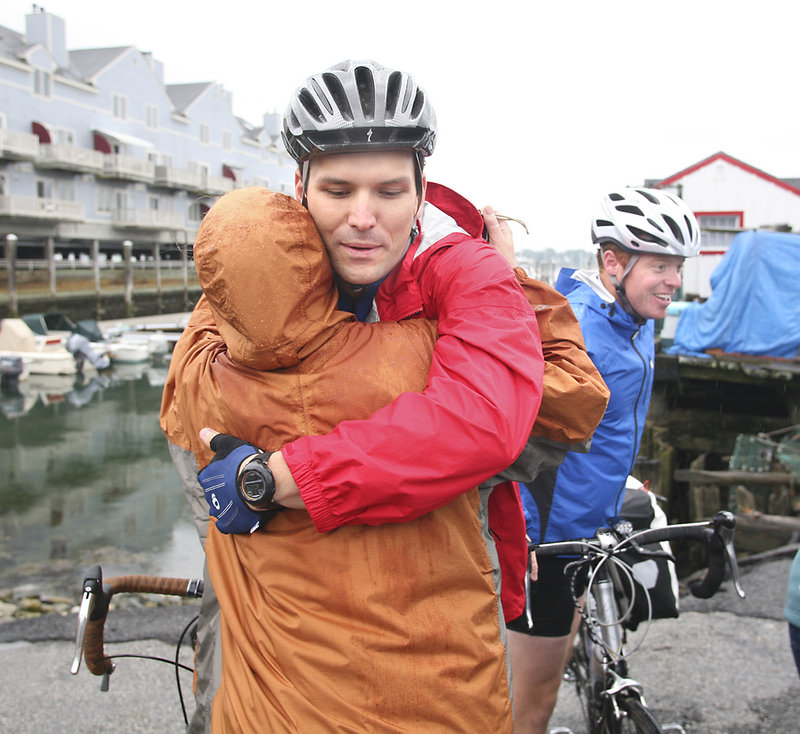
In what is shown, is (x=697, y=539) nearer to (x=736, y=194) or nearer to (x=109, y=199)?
(x=736, y=194)

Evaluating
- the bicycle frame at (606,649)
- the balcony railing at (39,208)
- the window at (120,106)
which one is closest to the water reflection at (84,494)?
the bicycle frame at (606,649)

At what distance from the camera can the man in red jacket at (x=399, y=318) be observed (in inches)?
57.0

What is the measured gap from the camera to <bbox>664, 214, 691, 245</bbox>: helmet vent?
358 centimetres

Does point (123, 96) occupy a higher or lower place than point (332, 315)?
higher

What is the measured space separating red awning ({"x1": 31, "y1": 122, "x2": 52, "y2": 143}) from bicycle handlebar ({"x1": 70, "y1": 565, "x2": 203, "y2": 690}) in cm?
4563

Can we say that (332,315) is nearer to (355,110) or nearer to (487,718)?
(355,110)

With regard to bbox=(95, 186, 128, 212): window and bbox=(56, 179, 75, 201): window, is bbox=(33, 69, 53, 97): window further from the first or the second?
bbox=(95, 186, 128, 212): window

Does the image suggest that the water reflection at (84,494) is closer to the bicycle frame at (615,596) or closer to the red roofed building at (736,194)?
the bicycle frame at (615,596)

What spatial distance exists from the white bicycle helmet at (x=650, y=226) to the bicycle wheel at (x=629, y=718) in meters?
2.14

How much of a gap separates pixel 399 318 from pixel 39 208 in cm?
4415

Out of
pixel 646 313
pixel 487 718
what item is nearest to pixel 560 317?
pixel 487 718

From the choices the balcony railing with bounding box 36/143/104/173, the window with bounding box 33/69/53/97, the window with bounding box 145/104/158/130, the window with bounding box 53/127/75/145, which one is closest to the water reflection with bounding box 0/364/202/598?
the balcony railing with bounding box 36/143/104/173

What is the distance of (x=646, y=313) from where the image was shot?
11.4 ft

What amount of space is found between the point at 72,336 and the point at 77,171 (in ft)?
58.9
